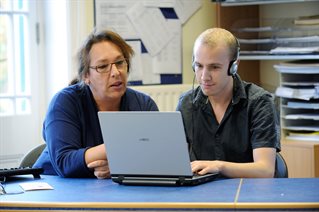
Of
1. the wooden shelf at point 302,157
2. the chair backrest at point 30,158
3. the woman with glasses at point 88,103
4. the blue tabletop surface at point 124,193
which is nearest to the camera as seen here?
the blue tabletop surface at point 124,193

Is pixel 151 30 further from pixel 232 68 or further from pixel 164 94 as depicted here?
pixel 232 68

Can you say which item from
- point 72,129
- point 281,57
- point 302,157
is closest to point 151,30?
point 281,57

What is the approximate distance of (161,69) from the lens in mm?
4152

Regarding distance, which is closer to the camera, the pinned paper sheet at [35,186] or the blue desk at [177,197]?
the blue desk at [177,197]

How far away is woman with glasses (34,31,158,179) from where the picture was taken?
2479 mm

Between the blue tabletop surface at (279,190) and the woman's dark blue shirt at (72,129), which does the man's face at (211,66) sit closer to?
the woman's dark blue shirt at (72,129)

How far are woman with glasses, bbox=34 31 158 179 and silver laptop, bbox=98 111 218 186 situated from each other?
0.23 meters

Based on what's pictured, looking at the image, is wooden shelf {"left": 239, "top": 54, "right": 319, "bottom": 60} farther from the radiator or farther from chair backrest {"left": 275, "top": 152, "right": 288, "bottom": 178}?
chair backrest {"left": 275, "top": 152, "right": 288, "bottom": 178}

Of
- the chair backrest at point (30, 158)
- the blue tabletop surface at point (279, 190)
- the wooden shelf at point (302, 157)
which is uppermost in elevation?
the chair backrest at point (30, 158)

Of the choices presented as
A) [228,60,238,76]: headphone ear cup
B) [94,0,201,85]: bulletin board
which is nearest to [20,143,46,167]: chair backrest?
[228,60,238,76]: headphone ear cup

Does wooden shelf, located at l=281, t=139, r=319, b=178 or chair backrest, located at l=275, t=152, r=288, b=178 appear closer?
chair backrest, located at l=275, t=152, r=288, b=178

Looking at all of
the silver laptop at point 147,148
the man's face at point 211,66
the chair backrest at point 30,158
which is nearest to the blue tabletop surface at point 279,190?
→ the silver laptop at point 147,148

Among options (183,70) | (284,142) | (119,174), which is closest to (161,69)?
(183,70)

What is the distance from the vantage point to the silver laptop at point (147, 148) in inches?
83.4
